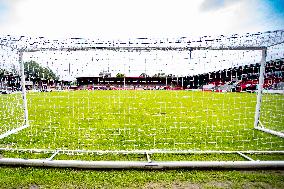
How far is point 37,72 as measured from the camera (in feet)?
18.0

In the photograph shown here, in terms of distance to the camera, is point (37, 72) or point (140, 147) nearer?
point (140, 147)

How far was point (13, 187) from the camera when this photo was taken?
8.95ft

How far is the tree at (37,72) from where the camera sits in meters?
5.17

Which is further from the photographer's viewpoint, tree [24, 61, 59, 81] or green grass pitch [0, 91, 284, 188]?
tree [24, 61, 59, 81]

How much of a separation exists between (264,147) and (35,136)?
5238 mm

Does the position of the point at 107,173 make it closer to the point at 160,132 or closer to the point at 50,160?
the point at 50,160

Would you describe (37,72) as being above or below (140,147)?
above

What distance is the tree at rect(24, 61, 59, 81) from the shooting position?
5.17 meters

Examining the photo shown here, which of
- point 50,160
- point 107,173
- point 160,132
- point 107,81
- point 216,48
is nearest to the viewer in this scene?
point 107,173

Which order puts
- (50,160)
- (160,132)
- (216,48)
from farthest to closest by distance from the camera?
1. (160,132)
2. (216,48)
3. (50,160)

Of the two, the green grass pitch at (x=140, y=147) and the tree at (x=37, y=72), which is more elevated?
the tree at (x=37, y=72)

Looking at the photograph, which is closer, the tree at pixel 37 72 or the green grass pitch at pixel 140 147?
the green grass pitch at pixel 140 147

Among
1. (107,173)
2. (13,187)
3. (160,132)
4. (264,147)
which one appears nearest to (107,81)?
(160,132)

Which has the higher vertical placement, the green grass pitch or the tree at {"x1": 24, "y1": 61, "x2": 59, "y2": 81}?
the tree at {"x1": 24, "y1": 61, "x2": 59, "y2": 81}
